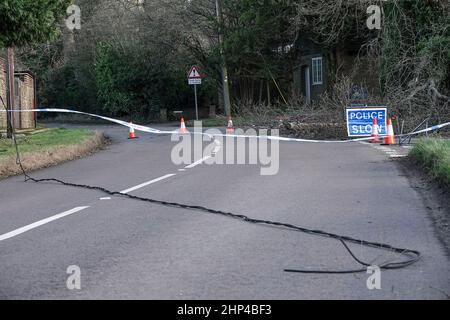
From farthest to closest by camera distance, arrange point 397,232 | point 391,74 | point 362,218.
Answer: point 391,74 < point 362,218 < point 397,232

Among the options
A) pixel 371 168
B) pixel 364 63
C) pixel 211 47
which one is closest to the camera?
pixel 371 168

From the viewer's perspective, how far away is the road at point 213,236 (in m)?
5.43

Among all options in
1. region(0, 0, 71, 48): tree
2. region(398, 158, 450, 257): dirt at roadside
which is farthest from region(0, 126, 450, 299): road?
region(0, 0, 71, 48): tree

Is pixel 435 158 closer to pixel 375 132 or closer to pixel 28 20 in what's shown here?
pixel 375 132

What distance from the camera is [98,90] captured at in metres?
42.6

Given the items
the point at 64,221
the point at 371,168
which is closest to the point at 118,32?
the point at 371,168

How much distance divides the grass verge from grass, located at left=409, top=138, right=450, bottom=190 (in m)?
8.19

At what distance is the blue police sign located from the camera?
802 inches

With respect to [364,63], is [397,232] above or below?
below

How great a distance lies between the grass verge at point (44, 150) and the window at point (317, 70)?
1962cm

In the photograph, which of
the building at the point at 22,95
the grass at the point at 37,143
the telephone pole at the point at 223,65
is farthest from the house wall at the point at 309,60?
the grass at the point at 37,143

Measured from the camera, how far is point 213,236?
7324 mm
